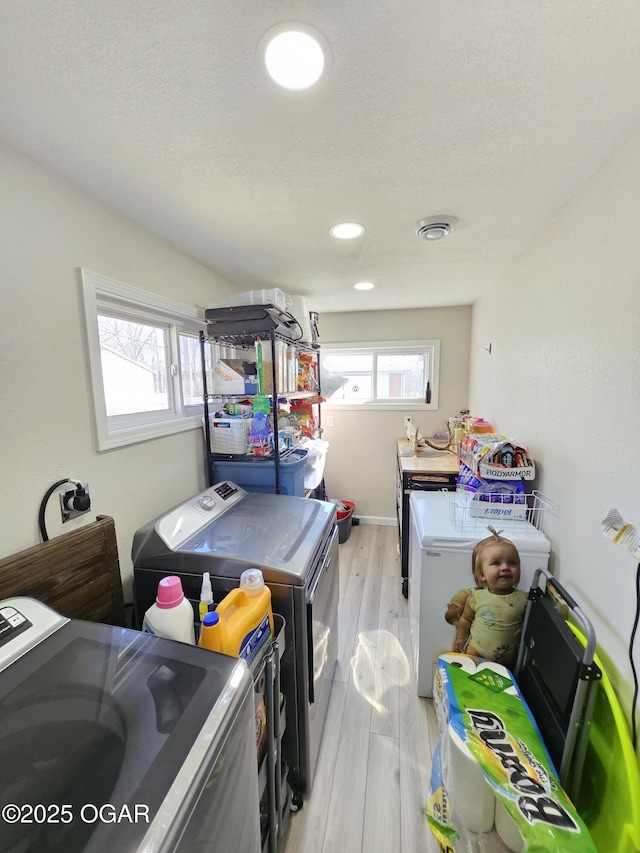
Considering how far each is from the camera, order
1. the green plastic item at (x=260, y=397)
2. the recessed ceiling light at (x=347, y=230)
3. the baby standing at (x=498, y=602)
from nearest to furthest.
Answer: the baby standing at (x=498, y=602), the recessed ceiling light at (x=347, y=230), the green plastic item at (x=260, y=397)

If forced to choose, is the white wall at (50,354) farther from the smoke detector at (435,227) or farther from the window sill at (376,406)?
the window sill at (376,406)

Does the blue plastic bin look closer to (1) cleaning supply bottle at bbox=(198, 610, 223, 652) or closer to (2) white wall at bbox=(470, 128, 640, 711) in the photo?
(1) cleaning supply bottle at bbox=(198, 610, 223, 652)

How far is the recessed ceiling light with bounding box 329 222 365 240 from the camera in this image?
150 centimetres

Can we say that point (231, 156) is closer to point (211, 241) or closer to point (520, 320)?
point (211, 241)

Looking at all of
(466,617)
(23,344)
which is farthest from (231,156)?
(466,617)

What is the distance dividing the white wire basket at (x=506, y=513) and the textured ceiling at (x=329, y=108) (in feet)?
4.14

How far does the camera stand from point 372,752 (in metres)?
1.41

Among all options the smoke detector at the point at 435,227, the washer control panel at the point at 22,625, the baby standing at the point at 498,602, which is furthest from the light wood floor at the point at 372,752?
the smoke detector at the point at 435,227

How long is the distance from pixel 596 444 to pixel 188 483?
5.84 ft

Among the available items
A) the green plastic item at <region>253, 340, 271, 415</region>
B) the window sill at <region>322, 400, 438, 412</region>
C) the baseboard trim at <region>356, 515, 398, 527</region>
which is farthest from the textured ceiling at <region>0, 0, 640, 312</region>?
the baseboard trim at <region>356, 515, 398, 527</region>

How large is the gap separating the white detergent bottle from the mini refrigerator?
1.05 metres

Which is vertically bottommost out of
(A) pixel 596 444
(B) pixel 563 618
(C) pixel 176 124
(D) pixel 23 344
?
(B) pixel 563 618

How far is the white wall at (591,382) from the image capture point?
3.16ft

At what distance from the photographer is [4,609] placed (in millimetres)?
808
